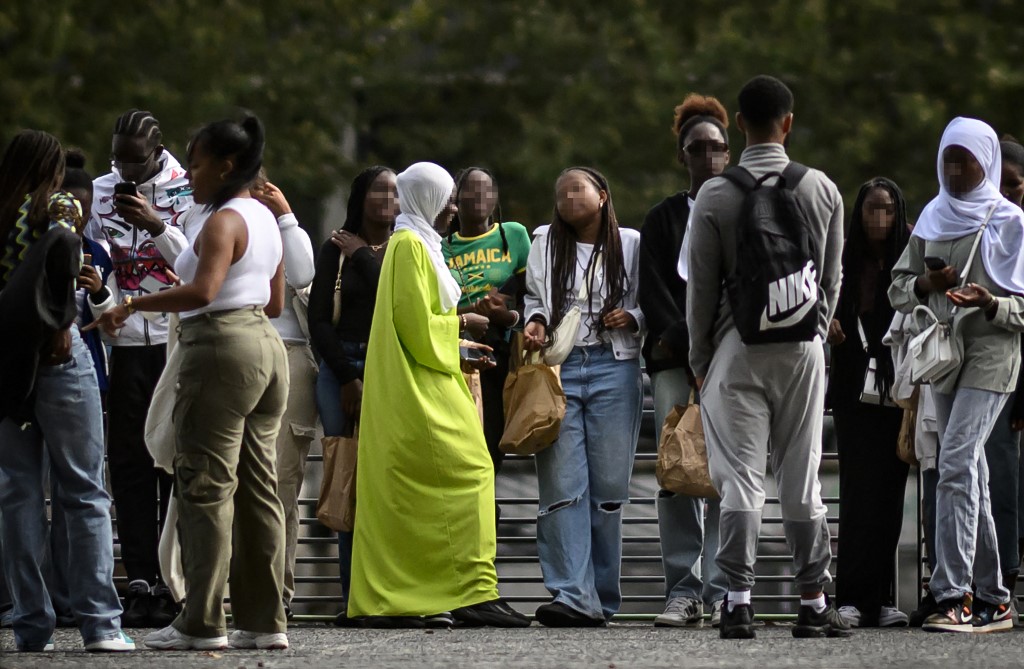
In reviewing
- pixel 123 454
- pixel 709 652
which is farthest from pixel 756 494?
pixel 123 454

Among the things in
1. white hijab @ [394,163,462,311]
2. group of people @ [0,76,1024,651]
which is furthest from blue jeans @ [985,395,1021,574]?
white hijab @ [394,163,462,311]

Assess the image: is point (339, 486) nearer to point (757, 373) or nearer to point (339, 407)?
point (339, 407)

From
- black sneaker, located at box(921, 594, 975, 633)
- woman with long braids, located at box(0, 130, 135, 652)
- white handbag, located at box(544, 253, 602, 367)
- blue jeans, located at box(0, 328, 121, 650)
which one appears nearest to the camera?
woman with long braids, located at box(0, 130, 135, 652)

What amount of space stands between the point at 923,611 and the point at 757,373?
2056 millimetres

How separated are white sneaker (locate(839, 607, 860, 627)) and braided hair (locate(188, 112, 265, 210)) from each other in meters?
3.55

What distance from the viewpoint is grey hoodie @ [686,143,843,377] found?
8344mm

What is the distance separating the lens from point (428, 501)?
9.50 metres

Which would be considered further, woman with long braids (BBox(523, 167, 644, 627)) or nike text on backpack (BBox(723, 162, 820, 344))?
woman with long braids (BBox(523, 167, 644, 627))

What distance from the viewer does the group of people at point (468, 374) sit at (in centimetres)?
807

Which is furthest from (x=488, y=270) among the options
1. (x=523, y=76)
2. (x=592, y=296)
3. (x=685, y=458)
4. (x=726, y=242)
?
(x=523, y=76)

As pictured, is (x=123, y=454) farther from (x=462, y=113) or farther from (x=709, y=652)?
(x=462, y=113)

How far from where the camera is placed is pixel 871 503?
9906 mm

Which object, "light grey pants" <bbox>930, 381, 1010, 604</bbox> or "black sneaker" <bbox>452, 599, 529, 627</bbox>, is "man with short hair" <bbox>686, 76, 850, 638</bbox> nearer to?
"light grey pants" <bbox>930, 381, 1010, 604</bbox>

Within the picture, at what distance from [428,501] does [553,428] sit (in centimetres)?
72
